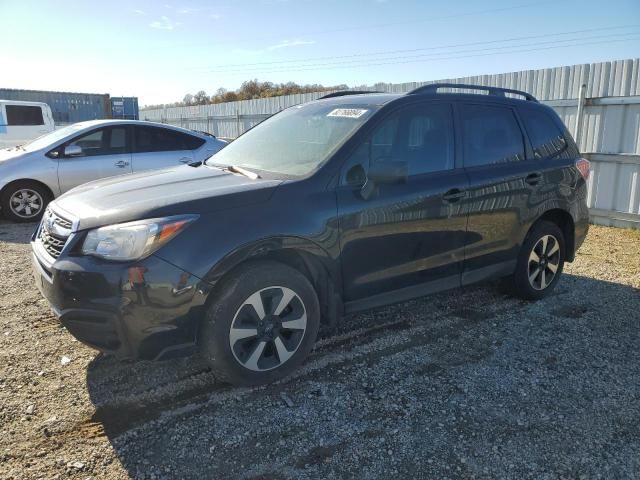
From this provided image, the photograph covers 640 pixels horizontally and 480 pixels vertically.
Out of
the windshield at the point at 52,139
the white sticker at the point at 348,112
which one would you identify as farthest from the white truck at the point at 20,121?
the white sticker at the point at 348,112

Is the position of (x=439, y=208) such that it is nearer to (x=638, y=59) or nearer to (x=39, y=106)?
(x=638, y=59)

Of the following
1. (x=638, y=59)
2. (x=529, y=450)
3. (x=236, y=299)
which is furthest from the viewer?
(x=638, y=59)

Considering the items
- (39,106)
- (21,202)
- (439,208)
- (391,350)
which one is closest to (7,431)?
(391,350)

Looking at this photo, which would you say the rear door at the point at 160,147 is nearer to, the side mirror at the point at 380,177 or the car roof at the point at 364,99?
the car roof at the point at 364,99

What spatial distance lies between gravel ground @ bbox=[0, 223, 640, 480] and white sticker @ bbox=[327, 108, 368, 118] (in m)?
1.70

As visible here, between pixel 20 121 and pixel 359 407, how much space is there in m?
13.9

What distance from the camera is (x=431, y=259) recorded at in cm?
383

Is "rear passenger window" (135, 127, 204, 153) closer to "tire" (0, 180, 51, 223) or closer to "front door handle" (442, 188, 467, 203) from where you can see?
"tire" (0, 180, 51, 223)

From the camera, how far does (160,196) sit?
3072 mm

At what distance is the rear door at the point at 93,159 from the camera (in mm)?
7898

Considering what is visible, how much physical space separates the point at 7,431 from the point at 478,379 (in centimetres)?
282

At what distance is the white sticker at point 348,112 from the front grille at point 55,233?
198 centimetres

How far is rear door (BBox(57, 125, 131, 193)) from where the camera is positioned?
7.90 meters

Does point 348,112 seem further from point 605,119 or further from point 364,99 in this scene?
point 605,119
